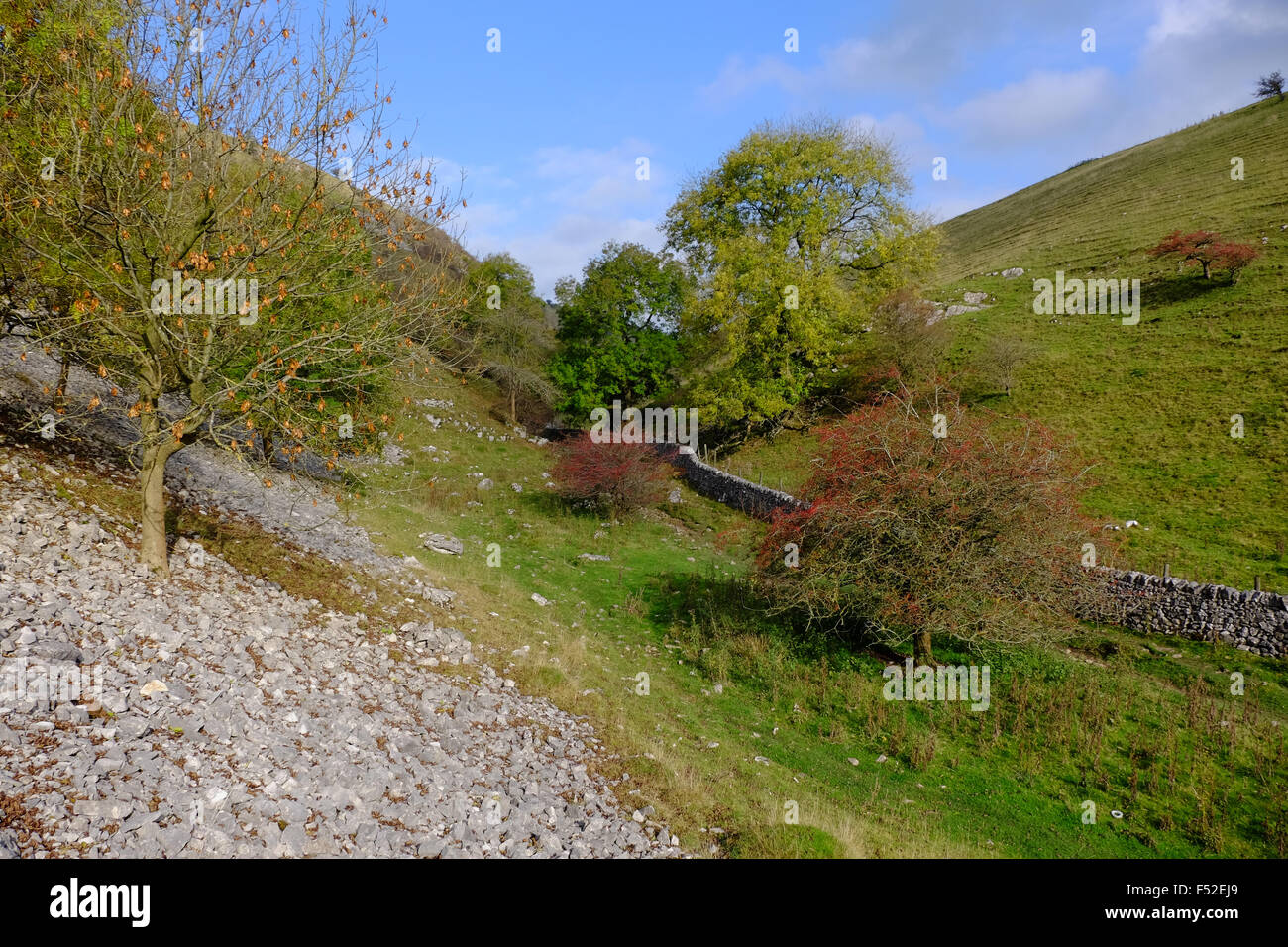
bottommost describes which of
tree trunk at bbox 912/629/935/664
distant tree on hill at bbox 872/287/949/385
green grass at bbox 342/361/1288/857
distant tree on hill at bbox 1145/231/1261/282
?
green grass at bbox 342/361/1288/857

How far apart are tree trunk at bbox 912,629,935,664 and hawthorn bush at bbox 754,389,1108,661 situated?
1.7 inches

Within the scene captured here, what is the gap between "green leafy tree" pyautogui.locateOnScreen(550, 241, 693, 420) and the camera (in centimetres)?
4125

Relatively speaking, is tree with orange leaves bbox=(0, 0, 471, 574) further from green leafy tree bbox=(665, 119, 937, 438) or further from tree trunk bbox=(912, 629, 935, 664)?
green leafy tree bbox=(665, 119, 937, 438)

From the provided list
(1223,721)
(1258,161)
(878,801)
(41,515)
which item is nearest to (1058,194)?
(1258,161)

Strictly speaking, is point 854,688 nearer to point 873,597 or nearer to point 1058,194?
point 873,597

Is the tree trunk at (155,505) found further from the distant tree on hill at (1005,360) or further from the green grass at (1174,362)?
the distant tree on hill at (1005,360)

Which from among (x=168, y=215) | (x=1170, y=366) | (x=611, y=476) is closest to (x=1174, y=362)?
(x=1170, y=366)

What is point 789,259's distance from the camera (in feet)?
113

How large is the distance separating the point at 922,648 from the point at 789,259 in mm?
25274

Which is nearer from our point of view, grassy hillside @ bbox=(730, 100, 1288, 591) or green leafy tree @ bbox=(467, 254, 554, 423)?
grassy hillside @ bbox=(730, 100, 1288, 591)

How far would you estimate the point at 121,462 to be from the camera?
535 inches

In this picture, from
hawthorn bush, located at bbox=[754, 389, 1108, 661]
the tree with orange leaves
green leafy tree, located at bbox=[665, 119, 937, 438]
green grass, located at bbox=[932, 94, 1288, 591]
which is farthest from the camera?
green leafy tree, located at bbox=[665, 119, 937, 438]

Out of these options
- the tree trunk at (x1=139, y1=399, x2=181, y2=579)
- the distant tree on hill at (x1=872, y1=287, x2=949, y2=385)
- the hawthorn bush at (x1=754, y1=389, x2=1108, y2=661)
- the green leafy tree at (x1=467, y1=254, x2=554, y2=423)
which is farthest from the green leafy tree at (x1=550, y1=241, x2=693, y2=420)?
the tree trunk at (x1=139, y1=399, x2=181, y2=579)

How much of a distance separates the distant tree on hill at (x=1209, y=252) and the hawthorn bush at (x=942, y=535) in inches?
1299
